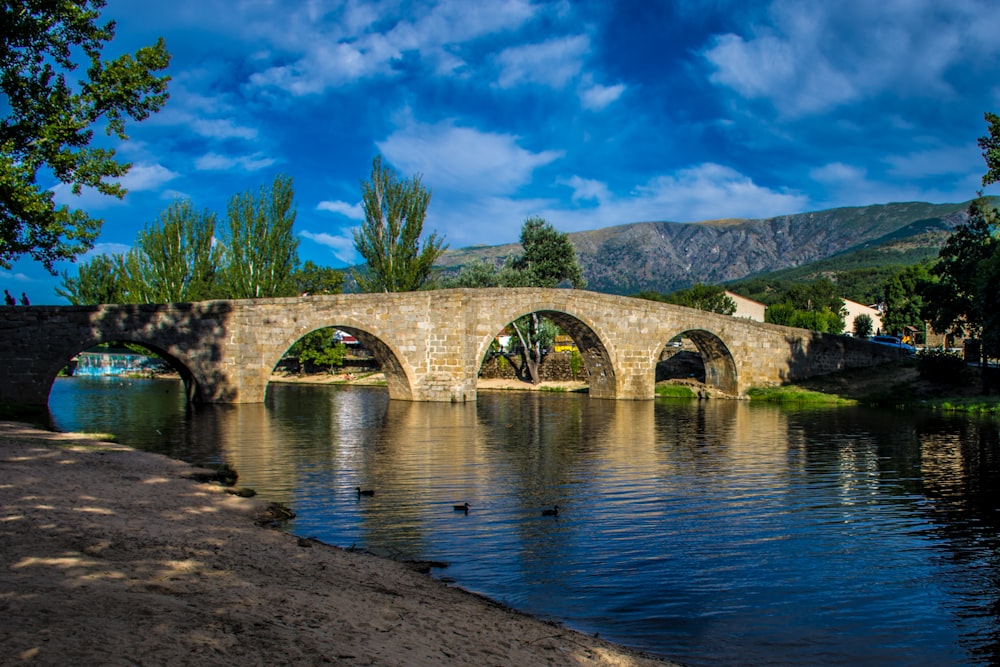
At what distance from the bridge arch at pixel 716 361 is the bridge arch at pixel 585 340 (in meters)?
3.11

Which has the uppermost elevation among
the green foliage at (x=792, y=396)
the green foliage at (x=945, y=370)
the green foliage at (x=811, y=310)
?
the green foliage at (x=811, y=310)

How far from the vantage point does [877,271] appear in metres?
112

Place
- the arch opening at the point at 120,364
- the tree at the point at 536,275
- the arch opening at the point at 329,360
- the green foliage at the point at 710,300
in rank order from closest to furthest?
1. the tree at the point at 536,275
2. the arch opening at the point at 329,360
3. the arch opening at the point at 120,364
4. the green foliage at the point at 710,300

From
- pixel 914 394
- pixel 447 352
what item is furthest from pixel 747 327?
pixel 447 352

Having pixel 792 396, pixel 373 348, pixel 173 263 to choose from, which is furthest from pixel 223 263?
pixel 792 396

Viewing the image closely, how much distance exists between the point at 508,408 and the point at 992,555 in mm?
22705

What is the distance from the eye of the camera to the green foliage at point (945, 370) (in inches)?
1308

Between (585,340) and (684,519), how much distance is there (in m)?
25.4

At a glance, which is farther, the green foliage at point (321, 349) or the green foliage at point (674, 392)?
the green foliage at point (321, 349)

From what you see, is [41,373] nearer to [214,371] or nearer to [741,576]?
[214,371]

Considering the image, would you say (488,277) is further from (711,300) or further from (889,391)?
(711,300)

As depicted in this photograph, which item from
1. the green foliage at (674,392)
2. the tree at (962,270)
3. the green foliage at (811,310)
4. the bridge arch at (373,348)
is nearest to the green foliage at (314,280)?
the bridge arch at (373,348)

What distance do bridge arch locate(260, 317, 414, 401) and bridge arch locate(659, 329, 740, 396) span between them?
1303 cm

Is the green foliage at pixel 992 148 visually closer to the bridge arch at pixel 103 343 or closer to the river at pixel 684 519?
the river at pixel 684 519
